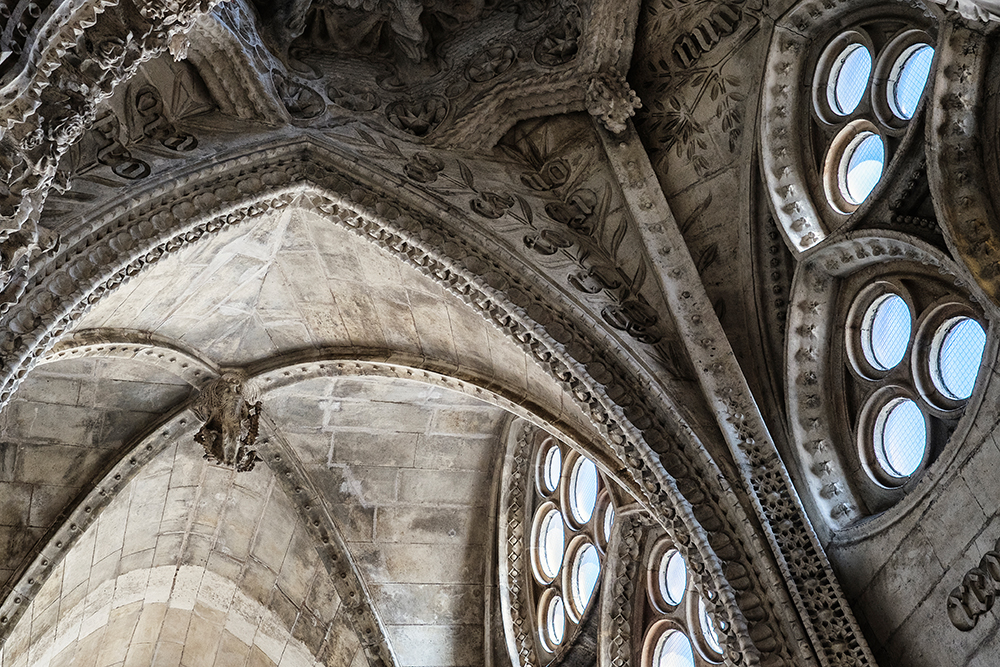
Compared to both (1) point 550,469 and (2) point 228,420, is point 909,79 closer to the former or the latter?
(1) point 550,469

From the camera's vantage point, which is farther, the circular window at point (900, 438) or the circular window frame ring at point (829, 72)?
the circular window frame ring at point (829, 72)

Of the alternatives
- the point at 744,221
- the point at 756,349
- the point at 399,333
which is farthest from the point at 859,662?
the point at 399,333

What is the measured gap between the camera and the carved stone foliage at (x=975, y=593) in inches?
212

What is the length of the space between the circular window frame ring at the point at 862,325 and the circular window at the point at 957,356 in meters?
0.34

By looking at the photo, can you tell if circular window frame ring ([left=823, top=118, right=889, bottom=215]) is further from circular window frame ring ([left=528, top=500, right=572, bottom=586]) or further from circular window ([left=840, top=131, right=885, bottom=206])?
circular window frame ring ([left=528, top=500, right=572, bottom=586])

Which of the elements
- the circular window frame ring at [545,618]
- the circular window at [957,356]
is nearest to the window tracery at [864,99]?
the circular window at [957,356]

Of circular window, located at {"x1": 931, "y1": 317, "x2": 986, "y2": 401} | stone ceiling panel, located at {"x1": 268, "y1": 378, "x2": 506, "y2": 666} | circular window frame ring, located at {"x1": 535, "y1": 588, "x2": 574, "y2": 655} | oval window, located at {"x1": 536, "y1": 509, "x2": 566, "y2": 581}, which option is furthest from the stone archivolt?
oval window, located at {"x1": 536, "y1": 509, "x2": 566, "y2": 581}

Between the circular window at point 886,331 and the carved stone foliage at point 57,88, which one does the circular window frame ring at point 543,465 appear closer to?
the circular window at point 886,331

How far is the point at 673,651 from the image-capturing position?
28.3 feet

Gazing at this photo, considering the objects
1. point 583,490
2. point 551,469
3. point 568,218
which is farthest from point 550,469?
point 568,218

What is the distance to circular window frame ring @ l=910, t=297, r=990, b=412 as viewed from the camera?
19.8ft

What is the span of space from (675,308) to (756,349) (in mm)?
580

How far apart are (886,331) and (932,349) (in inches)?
18.9

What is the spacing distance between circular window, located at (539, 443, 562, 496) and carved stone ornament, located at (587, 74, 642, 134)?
3.47 meters
